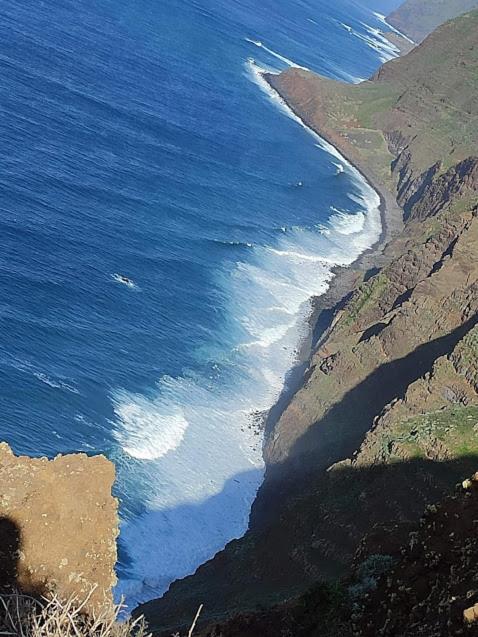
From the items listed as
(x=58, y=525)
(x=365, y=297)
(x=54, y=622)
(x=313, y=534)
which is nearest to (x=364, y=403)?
(x=313, y=534)

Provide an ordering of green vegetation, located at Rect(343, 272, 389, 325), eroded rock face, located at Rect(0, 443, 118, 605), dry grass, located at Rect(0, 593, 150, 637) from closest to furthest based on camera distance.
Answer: dry grass, located at Rect(0, 593, 150, 637)
eroded rock face, located at Rect(0, 443, 118, 605)
green vegetation, located at Rect(343, 272, 389, 325)

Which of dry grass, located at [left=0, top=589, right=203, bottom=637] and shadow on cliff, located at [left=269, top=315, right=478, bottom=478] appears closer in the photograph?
dry grass, located at [left=0, top=589, right=203, bottom=637]

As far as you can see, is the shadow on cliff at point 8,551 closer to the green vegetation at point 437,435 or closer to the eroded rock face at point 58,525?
the eroded rock face at point 58,525

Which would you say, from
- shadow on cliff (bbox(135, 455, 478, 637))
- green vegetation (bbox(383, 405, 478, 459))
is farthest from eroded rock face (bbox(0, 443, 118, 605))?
green vegetation (bbox(383, 405, 478, 459))

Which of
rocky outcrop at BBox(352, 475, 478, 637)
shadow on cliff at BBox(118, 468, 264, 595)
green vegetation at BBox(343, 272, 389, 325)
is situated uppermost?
rocky outcrop at BBox(352, 475, 478, 637)

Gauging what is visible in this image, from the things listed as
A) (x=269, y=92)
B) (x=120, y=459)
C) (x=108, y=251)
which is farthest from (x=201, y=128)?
(x=120, y=459)

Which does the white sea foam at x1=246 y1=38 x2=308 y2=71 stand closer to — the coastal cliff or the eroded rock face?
the coastal cliff
